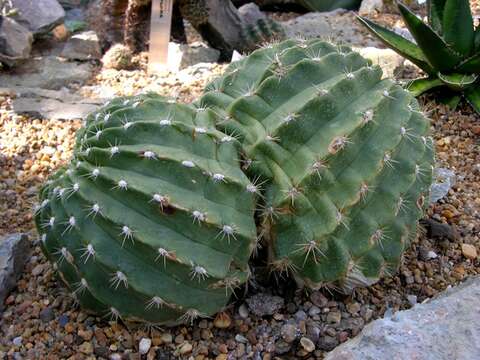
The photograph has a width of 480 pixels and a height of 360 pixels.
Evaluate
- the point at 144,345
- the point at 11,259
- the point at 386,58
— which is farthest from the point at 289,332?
the point at 386,58

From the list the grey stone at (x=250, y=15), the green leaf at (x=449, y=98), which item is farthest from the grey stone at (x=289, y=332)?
the grey stone at (x=250, y=15)

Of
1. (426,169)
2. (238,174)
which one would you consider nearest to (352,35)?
(426,169)

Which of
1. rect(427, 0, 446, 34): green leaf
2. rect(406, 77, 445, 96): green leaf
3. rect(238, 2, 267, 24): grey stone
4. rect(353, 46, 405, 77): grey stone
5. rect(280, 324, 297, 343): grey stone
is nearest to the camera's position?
rect(280, 324, 297, 343): grey stone

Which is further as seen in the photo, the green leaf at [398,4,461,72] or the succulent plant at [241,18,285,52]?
the succulent plant at [241,18,285,52]

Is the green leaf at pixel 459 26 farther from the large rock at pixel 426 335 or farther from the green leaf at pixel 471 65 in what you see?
the large rock at pixel 426 335

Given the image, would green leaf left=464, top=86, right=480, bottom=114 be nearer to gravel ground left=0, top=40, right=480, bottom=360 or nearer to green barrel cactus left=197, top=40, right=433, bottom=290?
gravel ground left=0, top=40, right=480, bottom=360

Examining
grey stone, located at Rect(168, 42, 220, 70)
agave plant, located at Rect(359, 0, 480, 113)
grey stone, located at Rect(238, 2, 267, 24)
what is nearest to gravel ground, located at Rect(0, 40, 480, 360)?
agave plant, located at Rect(359, 0, 480, 113)
